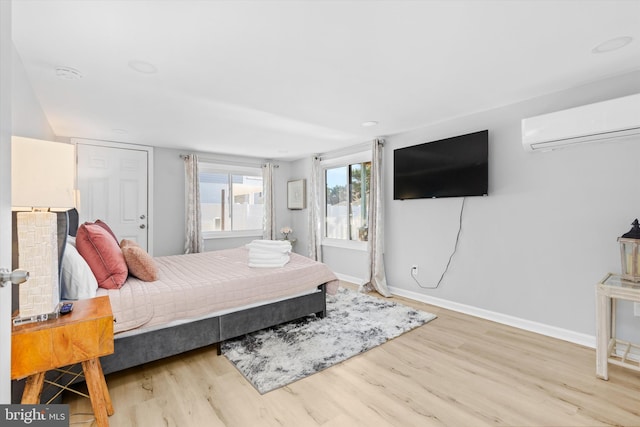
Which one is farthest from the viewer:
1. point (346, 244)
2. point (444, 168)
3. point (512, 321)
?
point (346, 244)

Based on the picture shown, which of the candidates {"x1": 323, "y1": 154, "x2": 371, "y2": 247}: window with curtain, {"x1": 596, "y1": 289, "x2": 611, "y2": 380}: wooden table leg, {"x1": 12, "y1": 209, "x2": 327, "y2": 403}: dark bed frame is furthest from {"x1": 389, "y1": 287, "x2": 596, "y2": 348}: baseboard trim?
{"x1": 12, "y1": 209, "x2": 327, "y2": 403}: dark bed frame

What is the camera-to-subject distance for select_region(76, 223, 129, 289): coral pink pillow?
7.19ft

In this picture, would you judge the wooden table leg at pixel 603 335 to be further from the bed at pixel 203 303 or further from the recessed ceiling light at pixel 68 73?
the recessed ceiling light at pixel 68 73

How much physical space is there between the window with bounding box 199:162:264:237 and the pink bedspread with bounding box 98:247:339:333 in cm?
198

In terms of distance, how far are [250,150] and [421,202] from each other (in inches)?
120

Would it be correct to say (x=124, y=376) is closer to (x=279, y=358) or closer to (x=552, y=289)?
(x=279, y=358)

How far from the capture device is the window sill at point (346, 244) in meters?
4.80

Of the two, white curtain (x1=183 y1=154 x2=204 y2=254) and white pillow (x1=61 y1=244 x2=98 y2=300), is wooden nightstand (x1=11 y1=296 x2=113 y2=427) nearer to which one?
white pillow (x1=61 y1=244 x2=98 y2=300)

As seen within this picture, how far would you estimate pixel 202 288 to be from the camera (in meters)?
2.41

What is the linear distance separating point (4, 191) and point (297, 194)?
5.08 meters

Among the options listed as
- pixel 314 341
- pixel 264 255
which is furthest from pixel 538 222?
pixel 264 255

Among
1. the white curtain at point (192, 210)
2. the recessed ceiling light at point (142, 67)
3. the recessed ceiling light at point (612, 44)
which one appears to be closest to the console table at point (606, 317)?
the recessed ceiling light at point (612, 44)

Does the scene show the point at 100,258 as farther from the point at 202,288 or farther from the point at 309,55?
the point at 309,55

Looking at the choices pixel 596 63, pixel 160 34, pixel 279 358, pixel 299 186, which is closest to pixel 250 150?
pixel 299 186
